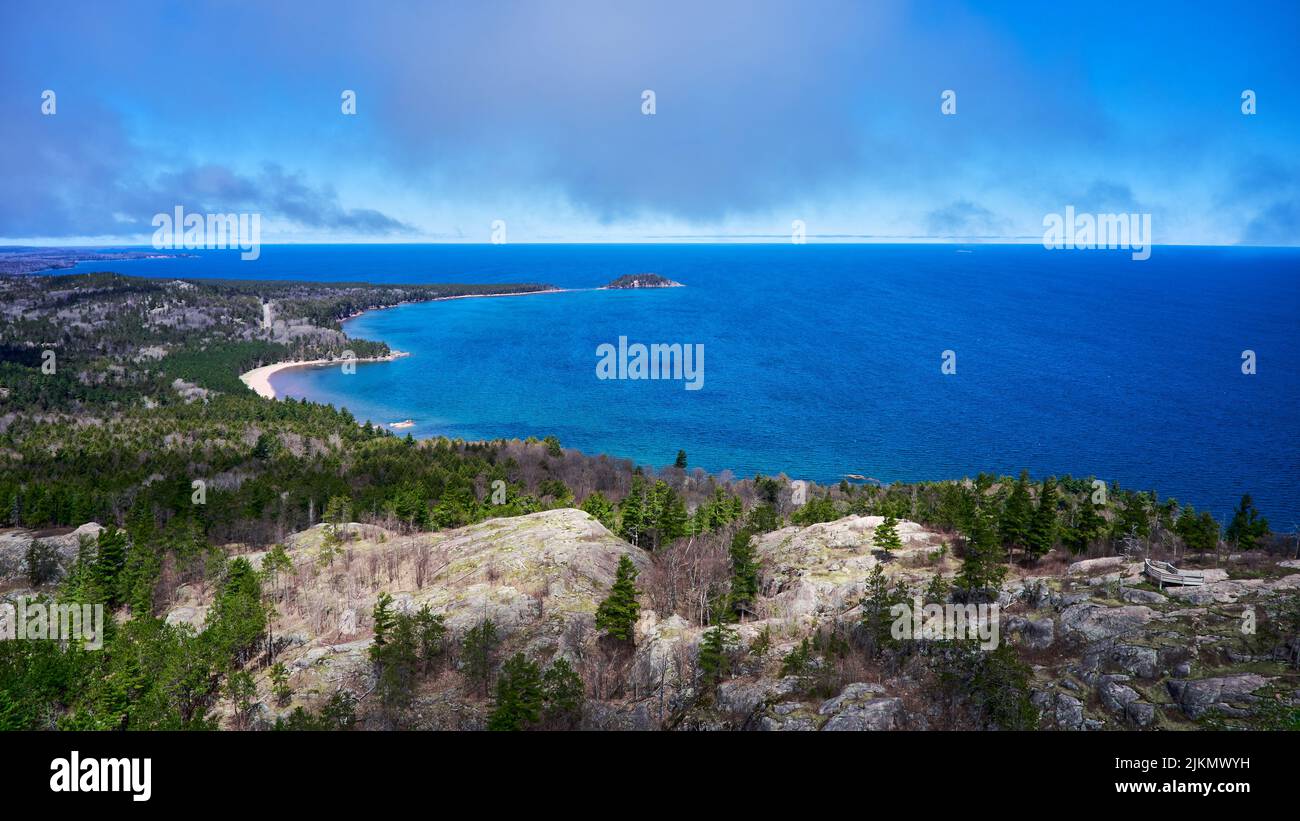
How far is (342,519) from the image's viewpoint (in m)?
59.8

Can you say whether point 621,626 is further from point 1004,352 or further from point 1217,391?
point 1004,352

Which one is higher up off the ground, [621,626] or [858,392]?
[858,392]

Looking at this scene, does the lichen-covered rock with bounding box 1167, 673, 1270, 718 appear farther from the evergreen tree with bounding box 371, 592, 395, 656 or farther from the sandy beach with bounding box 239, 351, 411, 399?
the sandy beach with bounding box 239, 351, 411, 399

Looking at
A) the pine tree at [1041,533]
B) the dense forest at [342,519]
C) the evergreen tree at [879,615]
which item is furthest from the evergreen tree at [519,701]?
the pine tree at [1041,533]

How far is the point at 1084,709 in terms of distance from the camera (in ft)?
83.5

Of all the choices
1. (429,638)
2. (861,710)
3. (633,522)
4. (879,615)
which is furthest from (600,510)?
(861,710)

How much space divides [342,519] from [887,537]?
42876 mm

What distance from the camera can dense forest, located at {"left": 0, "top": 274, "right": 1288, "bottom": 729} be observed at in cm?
3041

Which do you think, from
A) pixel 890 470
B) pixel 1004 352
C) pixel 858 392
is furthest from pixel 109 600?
pixel 1004 352

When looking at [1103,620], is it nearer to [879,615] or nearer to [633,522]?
[879,615]

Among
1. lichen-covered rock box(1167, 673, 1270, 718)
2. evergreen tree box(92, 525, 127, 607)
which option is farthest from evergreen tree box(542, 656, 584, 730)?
evergreen tree box(92, 525, 127, 607)

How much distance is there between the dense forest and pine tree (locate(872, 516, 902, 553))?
153cm
